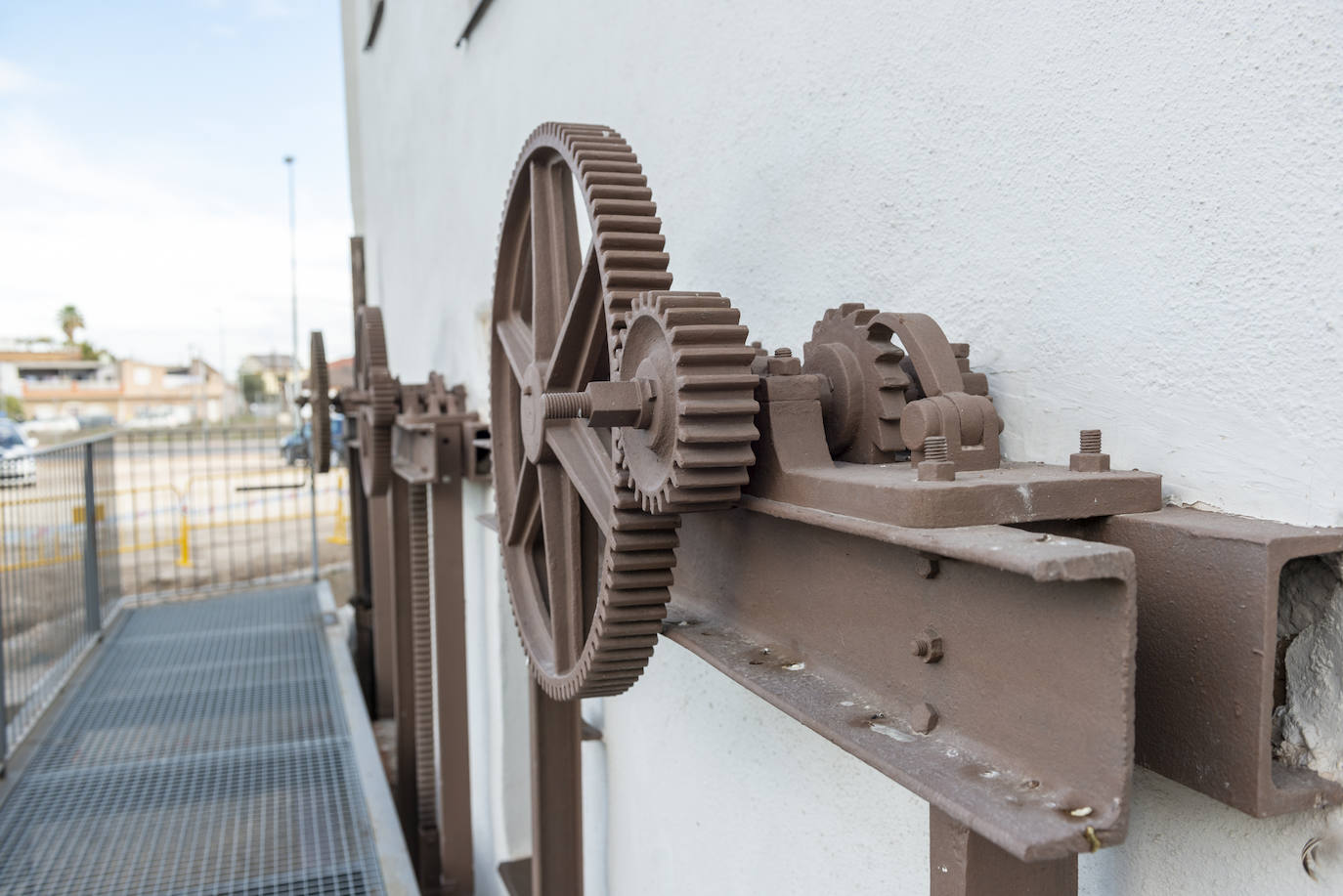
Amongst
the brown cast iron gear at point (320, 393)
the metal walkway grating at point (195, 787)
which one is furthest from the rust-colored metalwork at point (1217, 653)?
the brown cast iron gear at point (320, 393)

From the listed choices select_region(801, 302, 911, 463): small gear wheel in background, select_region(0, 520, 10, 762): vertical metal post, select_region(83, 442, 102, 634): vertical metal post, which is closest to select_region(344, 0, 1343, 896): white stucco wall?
select_region(801, 302, 911, 463): small gear wheel in background

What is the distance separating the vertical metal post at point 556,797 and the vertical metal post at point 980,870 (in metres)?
→ 1.69

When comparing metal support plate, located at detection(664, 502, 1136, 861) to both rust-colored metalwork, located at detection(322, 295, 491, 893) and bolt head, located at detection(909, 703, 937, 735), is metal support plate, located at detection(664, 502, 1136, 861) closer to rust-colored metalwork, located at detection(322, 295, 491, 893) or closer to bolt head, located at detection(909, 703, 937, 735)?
bolt head, located at detection(909, 703, 937, 735)

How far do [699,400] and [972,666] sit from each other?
349 mm

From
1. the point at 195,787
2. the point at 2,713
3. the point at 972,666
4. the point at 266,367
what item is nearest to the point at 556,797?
the point at 972,666

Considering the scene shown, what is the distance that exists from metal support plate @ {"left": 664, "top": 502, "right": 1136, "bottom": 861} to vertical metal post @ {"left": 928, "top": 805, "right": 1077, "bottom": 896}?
72 mm

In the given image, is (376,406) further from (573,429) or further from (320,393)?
(573,429)

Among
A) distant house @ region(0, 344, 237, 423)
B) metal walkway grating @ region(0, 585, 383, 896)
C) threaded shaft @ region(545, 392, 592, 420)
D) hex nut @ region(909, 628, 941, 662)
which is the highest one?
distant house @ region(0, 344, 237, 423)

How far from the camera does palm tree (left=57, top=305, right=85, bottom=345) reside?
205 feet

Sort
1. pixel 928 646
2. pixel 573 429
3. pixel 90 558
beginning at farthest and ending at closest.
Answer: pixel 90 558 < pixel 573 429 < pixel 928 646

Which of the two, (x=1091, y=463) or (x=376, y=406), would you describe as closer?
(x=1091, y=463)

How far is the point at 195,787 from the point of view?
454 centimetres

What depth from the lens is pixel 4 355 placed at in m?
58.2

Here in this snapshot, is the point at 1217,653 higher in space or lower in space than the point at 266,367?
lower
